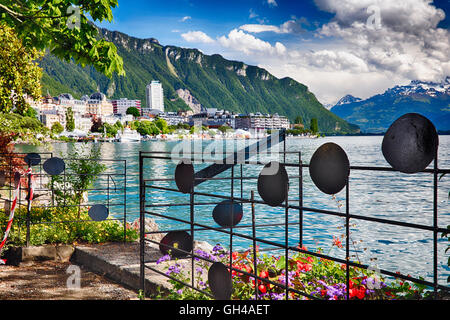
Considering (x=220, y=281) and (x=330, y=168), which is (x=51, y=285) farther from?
(x=330, y=168)

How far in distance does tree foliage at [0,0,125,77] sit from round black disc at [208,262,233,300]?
18.4 feet

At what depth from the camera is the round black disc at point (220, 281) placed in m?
3.86

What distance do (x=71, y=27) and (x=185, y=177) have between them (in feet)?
16.4

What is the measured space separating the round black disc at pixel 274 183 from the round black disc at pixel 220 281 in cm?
85

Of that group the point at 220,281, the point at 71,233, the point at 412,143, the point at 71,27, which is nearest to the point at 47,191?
the point at 71,233

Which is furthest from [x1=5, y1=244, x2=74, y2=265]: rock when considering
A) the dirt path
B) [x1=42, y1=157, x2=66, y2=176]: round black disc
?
[x1=42, y1=157, x2=66, y2=176]: round black disc

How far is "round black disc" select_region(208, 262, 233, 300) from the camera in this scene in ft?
12.7

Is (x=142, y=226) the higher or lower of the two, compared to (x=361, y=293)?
higher

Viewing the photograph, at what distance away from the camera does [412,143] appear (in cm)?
243

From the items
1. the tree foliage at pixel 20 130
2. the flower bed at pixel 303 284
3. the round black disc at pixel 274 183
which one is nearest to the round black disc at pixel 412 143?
the round black disc at pixel 274 183

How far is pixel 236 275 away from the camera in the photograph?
489 cm

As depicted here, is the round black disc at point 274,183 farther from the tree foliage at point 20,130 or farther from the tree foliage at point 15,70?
the tree foliage at point 15,70
